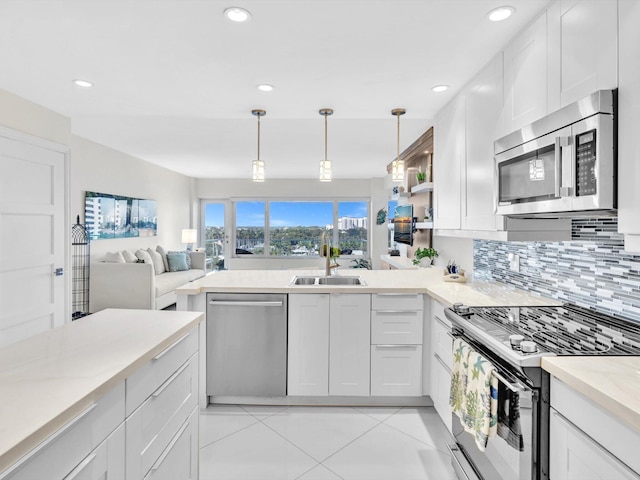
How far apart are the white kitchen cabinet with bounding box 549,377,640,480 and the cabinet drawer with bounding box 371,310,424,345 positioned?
1.50 m

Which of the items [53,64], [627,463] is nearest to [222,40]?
[53,64]

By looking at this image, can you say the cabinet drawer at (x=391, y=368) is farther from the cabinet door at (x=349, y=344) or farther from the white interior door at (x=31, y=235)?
the white interior door at (x=31, y=235)

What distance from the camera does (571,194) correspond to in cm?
143

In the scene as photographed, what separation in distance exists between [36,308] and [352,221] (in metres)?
7.00

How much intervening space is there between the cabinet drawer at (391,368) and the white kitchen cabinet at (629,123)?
1.75 m

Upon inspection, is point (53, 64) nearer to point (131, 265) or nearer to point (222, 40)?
point (222, 40)

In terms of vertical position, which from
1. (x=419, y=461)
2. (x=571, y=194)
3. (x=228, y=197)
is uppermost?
(x=228, y=197)

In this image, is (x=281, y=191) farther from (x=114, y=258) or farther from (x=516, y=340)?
(x=516, y=340)

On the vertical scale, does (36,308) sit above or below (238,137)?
below

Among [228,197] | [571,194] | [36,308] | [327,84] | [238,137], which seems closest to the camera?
[571,194]

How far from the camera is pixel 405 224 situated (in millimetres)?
5270

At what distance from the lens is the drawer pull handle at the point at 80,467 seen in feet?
2.96

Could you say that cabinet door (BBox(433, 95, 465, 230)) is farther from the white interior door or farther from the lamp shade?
the lamp shade

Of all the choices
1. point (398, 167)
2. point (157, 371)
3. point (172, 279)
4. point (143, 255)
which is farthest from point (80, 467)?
point (143, 255)
